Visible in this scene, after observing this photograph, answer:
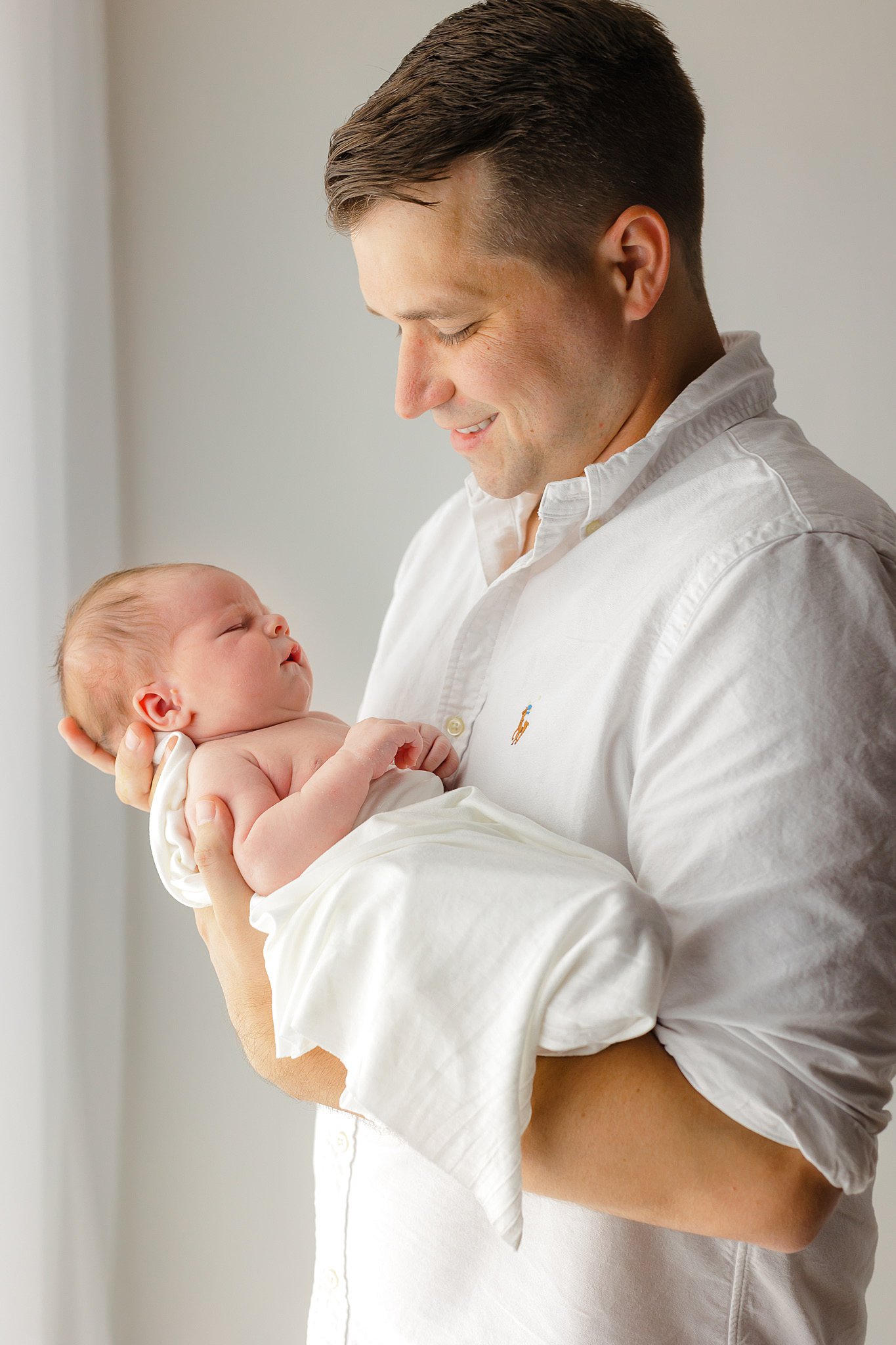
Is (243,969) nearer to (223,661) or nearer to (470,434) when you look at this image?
(223,661)

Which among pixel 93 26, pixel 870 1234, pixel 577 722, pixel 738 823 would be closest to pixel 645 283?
pixel 577 722

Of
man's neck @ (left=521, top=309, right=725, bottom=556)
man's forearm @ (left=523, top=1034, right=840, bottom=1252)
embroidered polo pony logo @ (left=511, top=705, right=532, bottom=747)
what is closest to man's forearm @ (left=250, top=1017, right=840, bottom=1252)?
man's forearm @ (left=523, top=1034, right=840, bottom=1252)

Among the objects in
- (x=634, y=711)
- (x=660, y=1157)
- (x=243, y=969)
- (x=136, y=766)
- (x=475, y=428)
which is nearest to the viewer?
(x=660, y=1157)

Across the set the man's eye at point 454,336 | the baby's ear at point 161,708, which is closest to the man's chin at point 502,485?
the man's eye at point 454,336

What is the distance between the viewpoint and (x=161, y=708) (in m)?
1.38

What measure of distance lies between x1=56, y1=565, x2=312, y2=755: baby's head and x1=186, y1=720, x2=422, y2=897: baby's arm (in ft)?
0.62

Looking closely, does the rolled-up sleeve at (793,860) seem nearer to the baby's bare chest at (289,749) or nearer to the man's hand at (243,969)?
the man's hand at (243,969)

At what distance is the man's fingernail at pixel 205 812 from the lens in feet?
3.98

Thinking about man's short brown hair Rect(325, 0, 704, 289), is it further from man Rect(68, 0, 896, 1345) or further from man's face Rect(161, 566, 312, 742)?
man's face Rect(161, 566, 312, 742)

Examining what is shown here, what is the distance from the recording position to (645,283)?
3.67 feet

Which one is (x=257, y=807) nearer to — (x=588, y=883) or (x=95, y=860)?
(x=588, y=883)

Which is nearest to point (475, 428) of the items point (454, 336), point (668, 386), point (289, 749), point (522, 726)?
point (454, 336)

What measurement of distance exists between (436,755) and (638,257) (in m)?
0.60

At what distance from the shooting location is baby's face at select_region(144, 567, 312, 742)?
1.37 metres
